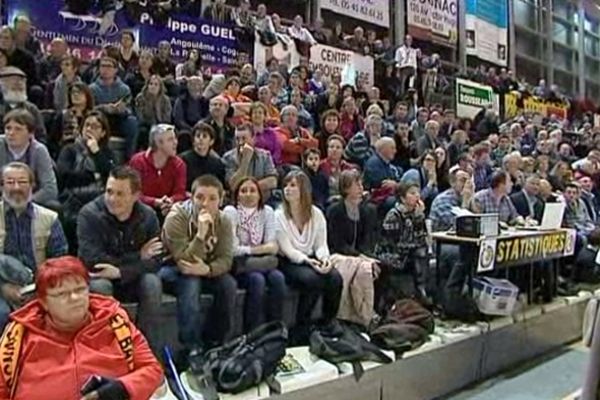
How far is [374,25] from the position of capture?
11.2 meters

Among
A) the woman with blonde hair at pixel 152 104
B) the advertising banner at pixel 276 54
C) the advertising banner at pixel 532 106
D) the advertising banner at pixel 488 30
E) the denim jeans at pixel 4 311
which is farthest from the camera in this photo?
the advertising banner at pixel 488 30

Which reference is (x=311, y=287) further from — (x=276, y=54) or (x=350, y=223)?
(x=276, y=54)

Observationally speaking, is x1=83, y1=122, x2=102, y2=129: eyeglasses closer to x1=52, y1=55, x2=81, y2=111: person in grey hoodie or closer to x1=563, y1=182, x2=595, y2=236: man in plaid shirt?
x1=52, y1=55, x2=81, y2=111: person in grey hoodie

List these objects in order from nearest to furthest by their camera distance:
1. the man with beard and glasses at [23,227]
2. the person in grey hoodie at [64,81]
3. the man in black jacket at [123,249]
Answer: the man with beard and glasses at [23,227]
the man in black jacket at [123,249]
the person in grey hoodie at [64,81]

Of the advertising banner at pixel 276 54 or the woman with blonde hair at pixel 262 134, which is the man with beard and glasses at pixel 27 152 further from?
the advertising banner at pixel 276 54

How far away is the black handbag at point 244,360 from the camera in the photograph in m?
3.04

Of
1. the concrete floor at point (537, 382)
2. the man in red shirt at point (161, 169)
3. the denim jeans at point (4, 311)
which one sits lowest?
the concrete floor at point (537, 382)

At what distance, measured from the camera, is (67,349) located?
2057 mm

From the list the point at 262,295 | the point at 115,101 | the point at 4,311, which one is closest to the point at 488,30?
the point at 115,101

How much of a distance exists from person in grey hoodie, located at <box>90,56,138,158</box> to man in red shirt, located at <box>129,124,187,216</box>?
71 cm

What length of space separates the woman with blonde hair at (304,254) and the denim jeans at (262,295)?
5.2 inches

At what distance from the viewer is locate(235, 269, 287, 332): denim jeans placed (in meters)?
3.60

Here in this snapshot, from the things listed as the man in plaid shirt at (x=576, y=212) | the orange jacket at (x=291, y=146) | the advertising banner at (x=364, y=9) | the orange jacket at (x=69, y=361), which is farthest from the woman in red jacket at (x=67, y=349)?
the advertising banner at (x=364, y=9)

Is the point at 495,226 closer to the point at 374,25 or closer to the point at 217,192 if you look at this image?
the point at 217,192
